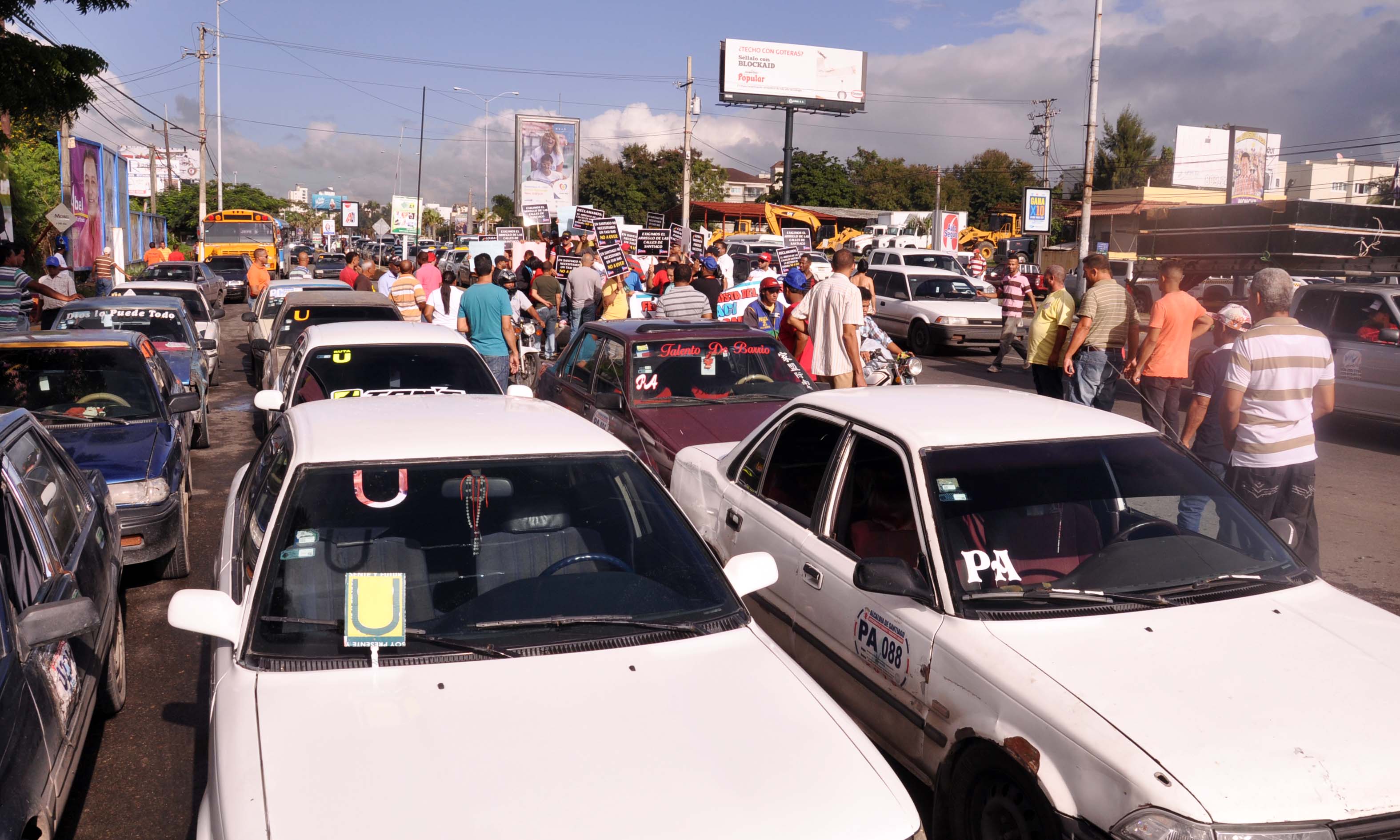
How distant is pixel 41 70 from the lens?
11.7 metres

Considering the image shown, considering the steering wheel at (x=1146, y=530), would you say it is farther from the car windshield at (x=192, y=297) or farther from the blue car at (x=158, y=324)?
the car windshield at (x=192, y=297)

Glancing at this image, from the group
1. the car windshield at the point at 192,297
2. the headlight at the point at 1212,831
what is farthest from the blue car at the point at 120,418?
the car windshield at the point at 192,297

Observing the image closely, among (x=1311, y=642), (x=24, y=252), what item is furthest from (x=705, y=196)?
(x=1311, y=642)

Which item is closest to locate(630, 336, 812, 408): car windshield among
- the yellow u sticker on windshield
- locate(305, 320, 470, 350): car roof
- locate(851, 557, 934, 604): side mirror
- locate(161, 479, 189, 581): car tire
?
locate(305, 320, 470, 350): car roof

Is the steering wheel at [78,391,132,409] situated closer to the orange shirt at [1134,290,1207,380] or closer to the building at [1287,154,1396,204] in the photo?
the orange shirt at [1134,290,1207,380]

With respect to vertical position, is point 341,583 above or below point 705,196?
below

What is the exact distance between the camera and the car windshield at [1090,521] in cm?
365

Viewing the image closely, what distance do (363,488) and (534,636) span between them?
767 mm

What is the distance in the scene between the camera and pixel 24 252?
41.6ft

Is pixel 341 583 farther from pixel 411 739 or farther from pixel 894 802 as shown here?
pixel 894 802

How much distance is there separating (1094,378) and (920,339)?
38.3 ft

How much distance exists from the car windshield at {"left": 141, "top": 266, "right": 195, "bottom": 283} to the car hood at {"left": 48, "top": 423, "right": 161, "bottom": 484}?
69.1 ft

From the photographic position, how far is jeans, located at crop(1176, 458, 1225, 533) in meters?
4.01

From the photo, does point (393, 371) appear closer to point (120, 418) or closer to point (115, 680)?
point (120, 418)
